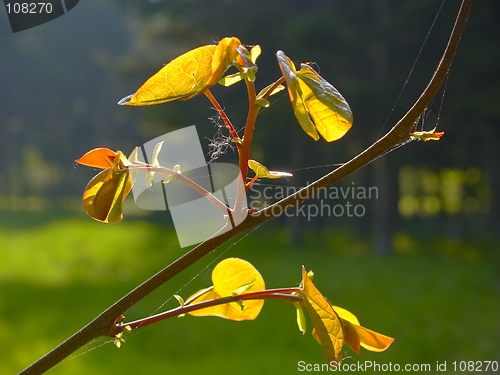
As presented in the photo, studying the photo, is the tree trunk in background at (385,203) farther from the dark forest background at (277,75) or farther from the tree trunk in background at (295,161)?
the tree trunk in background at (295,161)

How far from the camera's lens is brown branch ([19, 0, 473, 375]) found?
0.19 m

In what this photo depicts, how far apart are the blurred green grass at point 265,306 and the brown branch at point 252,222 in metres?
1.05

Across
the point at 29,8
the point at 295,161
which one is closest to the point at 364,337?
the point at 29,8

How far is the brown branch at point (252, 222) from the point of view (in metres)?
0.19

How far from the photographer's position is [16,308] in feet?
9.95

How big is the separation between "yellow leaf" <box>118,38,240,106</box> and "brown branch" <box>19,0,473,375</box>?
0.06 meters

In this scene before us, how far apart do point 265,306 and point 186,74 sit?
2.84 metres

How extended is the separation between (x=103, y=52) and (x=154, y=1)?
0.60m

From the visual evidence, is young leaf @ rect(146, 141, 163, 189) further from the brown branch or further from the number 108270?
the number 108270

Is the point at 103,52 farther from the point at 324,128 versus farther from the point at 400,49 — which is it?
the point at 324,128

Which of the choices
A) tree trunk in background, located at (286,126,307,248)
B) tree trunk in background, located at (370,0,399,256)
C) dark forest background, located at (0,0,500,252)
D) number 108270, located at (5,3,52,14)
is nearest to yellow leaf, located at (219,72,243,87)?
number 108270, located at (5,3,52,14)

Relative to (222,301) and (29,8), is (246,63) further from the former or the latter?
(29,8)

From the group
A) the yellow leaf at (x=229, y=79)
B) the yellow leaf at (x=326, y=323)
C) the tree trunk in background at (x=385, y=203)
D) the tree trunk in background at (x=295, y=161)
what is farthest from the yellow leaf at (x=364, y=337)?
the tree trunk in background at (x=385, y=203)

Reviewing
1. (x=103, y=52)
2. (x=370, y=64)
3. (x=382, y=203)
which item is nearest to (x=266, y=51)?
(x=370, y=64)
